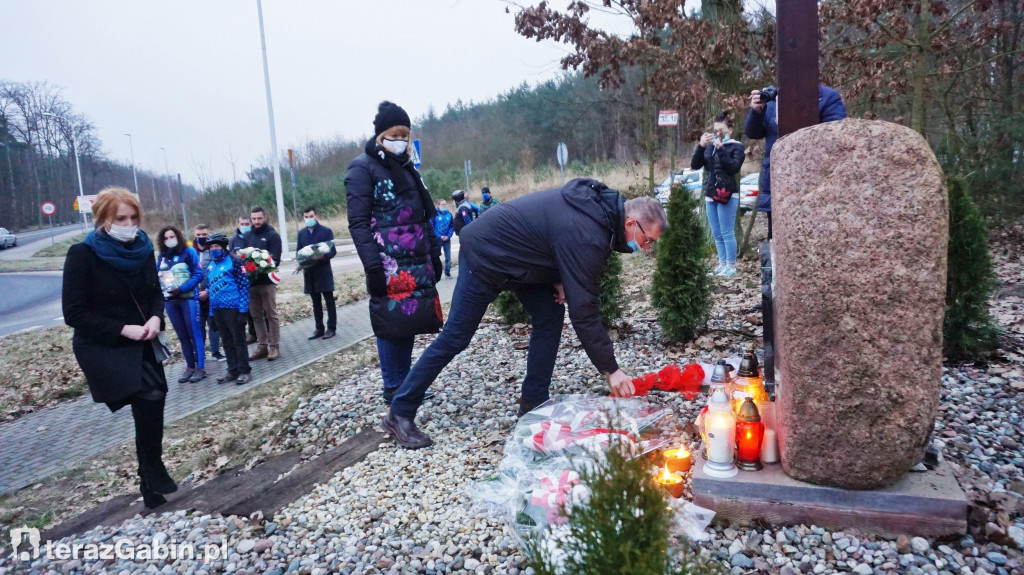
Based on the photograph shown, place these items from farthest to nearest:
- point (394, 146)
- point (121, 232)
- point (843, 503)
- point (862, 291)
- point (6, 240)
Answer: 1. point (6, 240)
2. point (394, 146)
3. point (121, 232)
4. point (843, 503)
5. point (862, 291)

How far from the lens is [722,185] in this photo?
8.02m

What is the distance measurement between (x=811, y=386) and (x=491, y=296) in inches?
75.0

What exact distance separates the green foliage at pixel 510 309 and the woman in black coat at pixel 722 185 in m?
2.80

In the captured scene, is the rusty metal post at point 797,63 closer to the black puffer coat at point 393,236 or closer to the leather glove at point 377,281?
the black puffer coat at point 393,236

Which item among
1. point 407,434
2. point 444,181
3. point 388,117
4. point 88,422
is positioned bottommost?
point 88,422

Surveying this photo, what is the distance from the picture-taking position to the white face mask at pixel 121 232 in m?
3.62

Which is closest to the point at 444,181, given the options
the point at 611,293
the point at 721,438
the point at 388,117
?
the point at 611,293

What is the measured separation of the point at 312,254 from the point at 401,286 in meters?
4.13

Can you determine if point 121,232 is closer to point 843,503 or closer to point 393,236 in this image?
point 393,236

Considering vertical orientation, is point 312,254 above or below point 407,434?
above

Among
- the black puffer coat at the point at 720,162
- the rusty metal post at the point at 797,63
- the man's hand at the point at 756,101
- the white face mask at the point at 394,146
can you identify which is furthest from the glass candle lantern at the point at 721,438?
the black puffer coat at the point at 720,162

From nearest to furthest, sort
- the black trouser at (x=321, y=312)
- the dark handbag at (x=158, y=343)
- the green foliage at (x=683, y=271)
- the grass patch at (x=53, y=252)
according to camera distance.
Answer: the dark handbag at (x=158, y=343) → the green foliage at (x=683, y=271) → the black trouser at (x=321, y=312) → the grass patch at (x=53, y=252)

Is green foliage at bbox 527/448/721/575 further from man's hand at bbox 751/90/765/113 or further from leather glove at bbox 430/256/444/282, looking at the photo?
man's hand at bbox 751/90/765/113

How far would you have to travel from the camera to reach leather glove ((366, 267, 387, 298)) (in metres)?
4.15
